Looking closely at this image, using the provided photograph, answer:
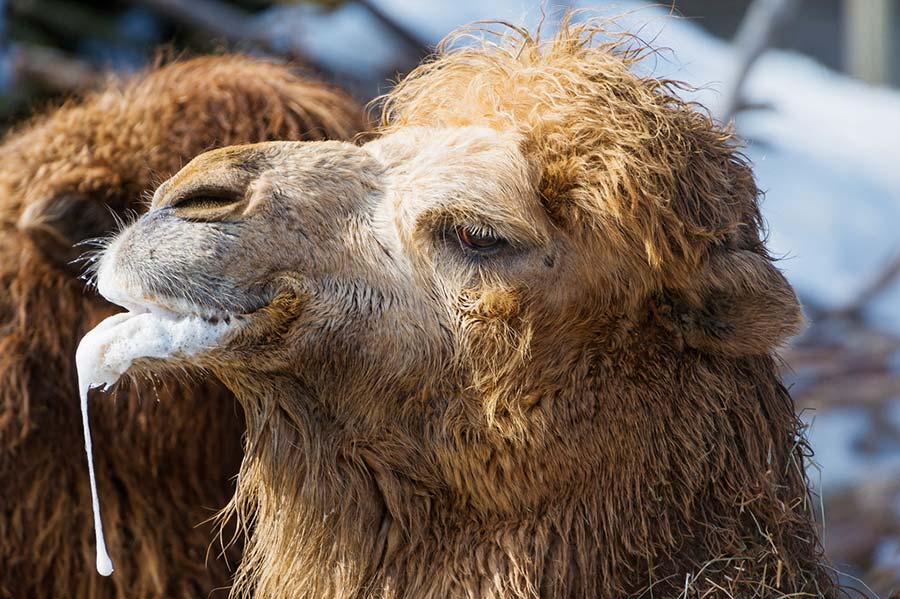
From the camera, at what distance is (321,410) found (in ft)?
9.02

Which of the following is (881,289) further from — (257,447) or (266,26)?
(257,447)

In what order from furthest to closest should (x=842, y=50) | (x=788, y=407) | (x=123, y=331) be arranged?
(x=842, y=50)
(x=788, y=407)
(x=123, y=331)

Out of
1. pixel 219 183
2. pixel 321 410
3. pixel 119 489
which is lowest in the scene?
pixel 119 489

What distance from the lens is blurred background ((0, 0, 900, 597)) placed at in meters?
6.21

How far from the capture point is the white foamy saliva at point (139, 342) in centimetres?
252

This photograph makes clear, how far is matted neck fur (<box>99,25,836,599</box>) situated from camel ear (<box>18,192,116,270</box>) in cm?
124

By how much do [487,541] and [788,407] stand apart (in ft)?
2.89

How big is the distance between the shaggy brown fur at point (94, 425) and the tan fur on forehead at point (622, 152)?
51.0 inches

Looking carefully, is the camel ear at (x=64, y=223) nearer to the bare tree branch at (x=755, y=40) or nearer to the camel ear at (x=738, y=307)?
the camel ear at (x=738, y=307)

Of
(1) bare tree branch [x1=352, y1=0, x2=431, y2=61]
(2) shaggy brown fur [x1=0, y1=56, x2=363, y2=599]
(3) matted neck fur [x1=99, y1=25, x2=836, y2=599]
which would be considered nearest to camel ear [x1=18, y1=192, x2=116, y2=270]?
(2) shaggy brown fur [x1=0, y1=56, x2=363, y2=599]

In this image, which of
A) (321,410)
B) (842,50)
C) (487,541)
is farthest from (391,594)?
(842,50)

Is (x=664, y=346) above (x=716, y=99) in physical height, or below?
above

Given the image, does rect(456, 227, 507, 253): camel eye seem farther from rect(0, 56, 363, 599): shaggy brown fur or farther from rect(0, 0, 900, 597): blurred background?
rect(0, 0, 900, 597): blurred background

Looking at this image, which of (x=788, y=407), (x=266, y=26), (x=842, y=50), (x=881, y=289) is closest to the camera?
(x=788, y=407)
